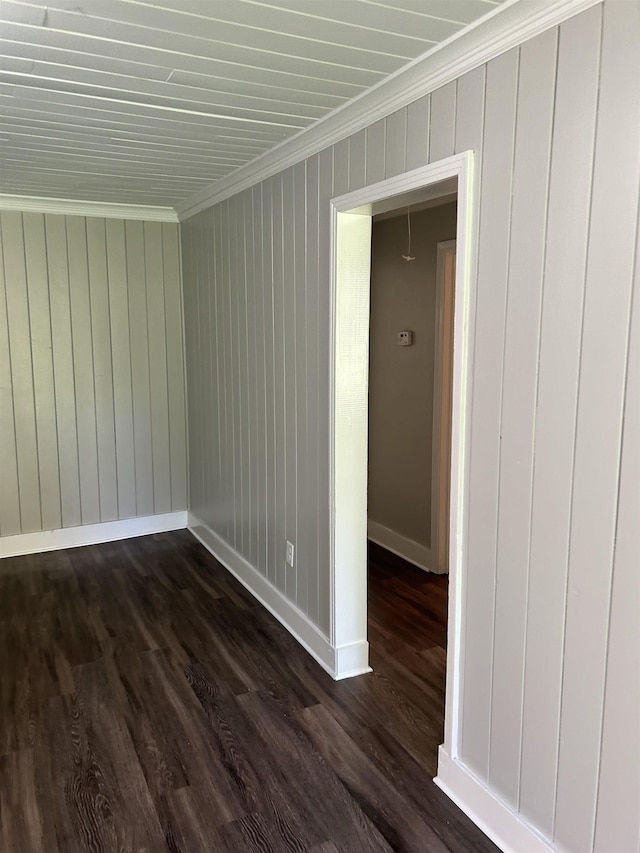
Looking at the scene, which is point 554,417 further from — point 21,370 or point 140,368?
point 21,370

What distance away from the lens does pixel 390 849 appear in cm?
192

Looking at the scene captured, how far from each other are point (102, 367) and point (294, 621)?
2.33m

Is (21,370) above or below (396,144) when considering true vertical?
below

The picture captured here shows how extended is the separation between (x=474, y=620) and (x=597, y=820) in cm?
58

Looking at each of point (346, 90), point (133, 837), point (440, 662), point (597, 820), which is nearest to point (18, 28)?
point (346, 90)

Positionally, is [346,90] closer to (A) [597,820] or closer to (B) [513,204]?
(B) [513,204]

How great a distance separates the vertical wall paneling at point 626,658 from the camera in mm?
1456

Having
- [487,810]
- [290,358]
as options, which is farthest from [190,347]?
[487,810]

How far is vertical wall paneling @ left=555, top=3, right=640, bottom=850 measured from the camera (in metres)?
1.43

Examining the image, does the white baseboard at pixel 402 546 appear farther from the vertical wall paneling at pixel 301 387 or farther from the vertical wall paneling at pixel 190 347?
the vertical wall paneling at pixel 190 347

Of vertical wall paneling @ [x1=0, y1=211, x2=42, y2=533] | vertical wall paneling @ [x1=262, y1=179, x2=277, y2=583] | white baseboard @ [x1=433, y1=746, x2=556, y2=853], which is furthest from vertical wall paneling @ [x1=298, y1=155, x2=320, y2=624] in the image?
vertical wall paneling @ [x1=0, y1=211, x2=42, y2=533]

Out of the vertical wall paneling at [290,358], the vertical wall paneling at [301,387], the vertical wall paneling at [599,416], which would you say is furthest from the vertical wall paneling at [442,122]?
the vertical wall paneling at [290,358]

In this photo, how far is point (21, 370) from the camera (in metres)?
4.22

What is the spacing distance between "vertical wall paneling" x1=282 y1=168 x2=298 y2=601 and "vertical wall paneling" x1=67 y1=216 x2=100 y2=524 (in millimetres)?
1915
